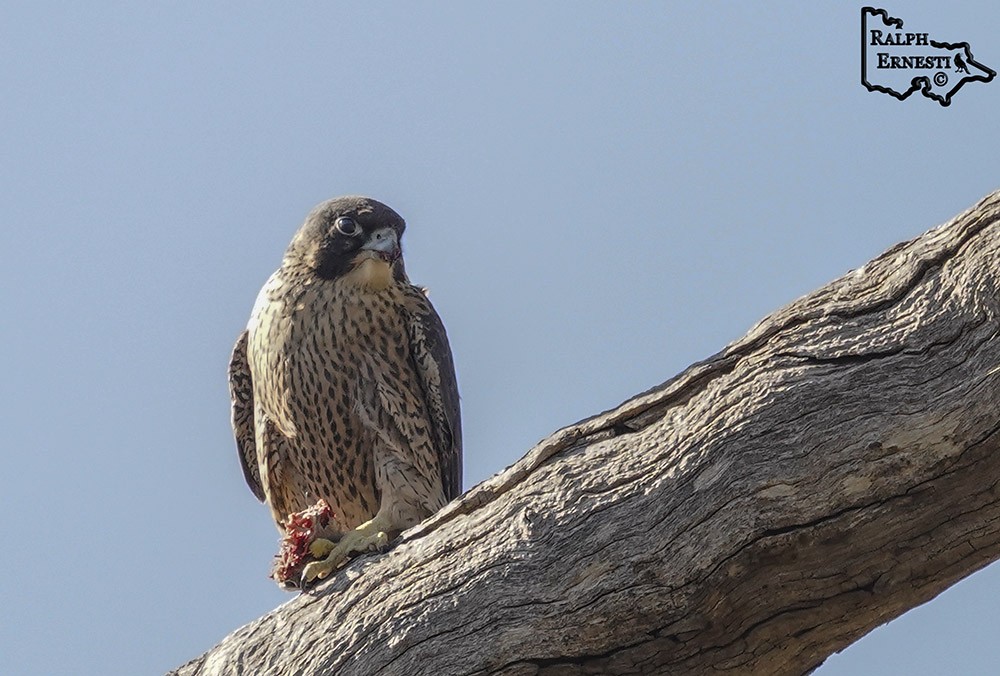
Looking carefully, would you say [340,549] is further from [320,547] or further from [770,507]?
[770,507]

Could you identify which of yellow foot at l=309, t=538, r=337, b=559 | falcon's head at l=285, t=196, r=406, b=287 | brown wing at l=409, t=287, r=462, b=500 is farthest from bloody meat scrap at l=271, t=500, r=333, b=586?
falcon's head at l=285, t=196, r=406, b=287

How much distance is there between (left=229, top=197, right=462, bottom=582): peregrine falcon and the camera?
18.9 ft

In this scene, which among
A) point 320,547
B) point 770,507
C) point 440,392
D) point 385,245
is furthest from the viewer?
point 385,245

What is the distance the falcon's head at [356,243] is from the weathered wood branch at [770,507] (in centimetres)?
231

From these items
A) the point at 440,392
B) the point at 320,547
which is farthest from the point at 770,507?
the point at 440,392

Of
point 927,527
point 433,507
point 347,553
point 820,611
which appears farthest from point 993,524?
point 433,507

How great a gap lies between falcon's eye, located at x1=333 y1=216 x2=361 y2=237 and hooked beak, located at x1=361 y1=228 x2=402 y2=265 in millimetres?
72

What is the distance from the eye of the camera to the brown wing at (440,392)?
5.91 m

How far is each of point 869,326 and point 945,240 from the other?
0.31 m

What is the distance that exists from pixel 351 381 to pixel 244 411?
81cm

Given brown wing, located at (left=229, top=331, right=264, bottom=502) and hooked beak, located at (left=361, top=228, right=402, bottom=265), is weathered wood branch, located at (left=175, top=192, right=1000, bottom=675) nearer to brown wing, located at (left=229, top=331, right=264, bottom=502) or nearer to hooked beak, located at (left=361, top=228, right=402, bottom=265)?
hooked beak, located at (left=361, top=228, right=402, bottom=265)

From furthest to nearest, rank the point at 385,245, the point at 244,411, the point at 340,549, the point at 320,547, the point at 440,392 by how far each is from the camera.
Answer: the point at 244,411 → the point at 385,245 → the point at 440,392 → the point at 320,547 → the point at 340,549

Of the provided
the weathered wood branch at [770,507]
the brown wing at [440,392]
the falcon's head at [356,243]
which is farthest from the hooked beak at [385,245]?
the weathered wood branch at [770,507]

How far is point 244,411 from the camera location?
6.39 meters
